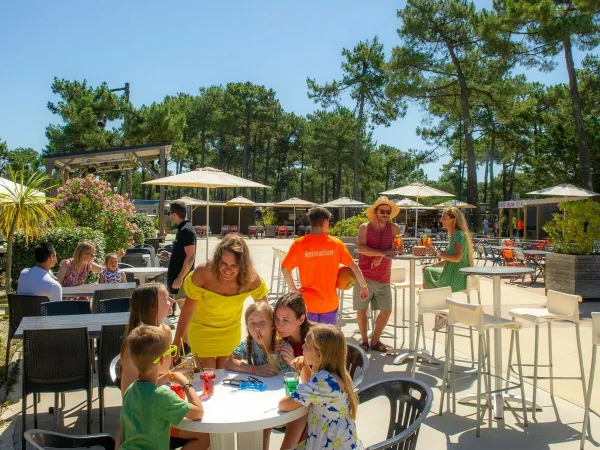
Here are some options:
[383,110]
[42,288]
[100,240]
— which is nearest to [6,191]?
[100,240]

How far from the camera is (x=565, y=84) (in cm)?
2825

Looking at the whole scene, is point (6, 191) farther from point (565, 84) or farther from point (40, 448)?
point (565, 84)

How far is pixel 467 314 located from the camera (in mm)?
3615

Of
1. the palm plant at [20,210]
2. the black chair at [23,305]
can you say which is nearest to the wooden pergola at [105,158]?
Result: the palm plant at [20,210]

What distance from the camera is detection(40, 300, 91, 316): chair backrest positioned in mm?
4305

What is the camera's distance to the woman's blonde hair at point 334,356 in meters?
2.26

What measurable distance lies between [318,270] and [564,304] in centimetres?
182

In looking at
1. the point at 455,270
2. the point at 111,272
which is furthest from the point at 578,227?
the point at 111,272

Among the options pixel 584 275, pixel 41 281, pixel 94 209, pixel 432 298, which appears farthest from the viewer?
pixel 94 209

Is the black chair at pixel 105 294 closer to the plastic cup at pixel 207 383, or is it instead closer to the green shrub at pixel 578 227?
the plastic cup at pixel 207 383

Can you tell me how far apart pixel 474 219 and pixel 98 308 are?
909 inches

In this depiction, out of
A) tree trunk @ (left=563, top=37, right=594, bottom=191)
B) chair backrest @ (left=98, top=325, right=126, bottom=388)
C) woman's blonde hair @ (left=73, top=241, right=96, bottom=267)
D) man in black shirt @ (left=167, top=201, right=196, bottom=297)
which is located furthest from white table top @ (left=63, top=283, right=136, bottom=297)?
tree trunk @ (left=563, top=37, right=594, bottom=191)

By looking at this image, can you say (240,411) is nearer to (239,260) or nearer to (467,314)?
(239,260)

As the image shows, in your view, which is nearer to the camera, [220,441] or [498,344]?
[220,441]
